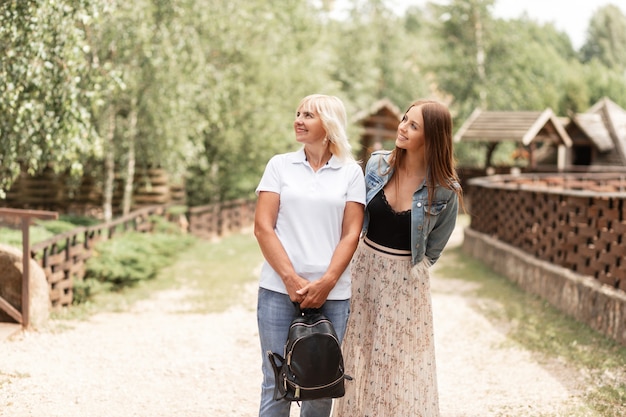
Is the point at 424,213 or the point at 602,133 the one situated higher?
the point at 602,133

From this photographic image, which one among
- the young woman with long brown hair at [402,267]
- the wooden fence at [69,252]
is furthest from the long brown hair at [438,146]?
the wooden fence at [69,252]

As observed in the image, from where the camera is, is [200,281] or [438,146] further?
[200,281]

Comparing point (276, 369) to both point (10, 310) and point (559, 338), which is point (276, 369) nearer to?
point (10, 310)

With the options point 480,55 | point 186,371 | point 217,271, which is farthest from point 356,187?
point 480,55

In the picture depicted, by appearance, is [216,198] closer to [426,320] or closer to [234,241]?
[234,241]

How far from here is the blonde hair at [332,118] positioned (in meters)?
3.50

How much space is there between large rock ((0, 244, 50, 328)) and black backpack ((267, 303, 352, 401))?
15.4ft

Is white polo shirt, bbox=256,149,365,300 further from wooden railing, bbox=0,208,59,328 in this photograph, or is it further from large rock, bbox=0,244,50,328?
large rock, bbox=0,244,50,328

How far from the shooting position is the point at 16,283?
23.8ft

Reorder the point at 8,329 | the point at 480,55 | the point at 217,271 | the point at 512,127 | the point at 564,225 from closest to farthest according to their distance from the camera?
the point at 8,329
the point at 564,225
the point at 217,271
the point at 512,127
the point at 480,55

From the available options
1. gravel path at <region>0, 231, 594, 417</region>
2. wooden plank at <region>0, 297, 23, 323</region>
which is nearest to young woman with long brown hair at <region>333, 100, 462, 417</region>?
gravel path at <region>0, 231, 594, 417</region>

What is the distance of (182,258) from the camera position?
541 inches

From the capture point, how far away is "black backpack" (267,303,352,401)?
3328 millimetres

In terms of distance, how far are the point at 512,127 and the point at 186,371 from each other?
886 inches
